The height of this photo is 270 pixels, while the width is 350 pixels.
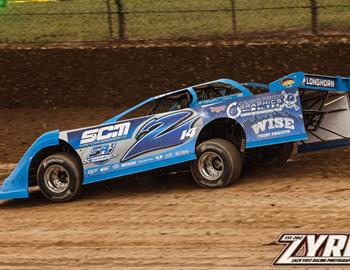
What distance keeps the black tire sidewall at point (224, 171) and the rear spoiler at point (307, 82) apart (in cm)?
97

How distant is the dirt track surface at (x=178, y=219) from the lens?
7.45m

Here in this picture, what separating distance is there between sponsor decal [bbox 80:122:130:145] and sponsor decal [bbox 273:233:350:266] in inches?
122

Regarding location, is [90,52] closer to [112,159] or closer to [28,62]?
[28,62]

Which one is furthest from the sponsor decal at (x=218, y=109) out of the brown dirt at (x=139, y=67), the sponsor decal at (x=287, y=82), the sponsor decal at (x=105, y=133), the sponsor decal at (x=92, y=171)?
the brown dirt at (x=139, y=67)

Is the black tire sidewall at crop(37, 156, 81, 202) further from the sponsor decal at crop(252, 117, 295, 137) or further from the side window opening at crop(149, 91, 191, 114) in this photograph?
the sponsor decal at crop(252, 117, 295, 137)

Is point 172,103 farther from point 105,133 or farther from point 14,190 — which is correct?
point 14,190

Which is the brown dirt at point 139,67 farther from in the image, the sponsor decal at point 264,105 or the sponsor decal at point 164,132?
the sponsor decal at point 164,132

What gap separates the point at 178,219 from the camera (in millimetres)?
8594

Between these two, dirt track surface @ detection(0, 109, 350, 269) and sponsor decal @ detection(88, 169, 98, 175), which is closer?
dirt track surface @ detection(0, 109, 350, 269)

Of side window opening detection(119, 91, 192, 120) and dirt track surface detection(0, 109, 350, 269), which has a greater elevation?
side window opening detection(119, 91, 192, 120)

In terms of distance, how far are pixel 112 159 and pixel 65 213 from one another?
92 centimetres

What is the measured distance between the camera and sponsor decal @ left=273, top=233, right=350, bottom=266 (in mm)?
6645

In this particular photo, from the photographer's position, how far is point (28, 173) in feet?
33.0

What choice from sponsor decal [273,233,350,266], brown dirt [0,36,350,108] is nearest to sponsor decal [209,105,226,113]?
sponsor decal [273,233,350,266]
